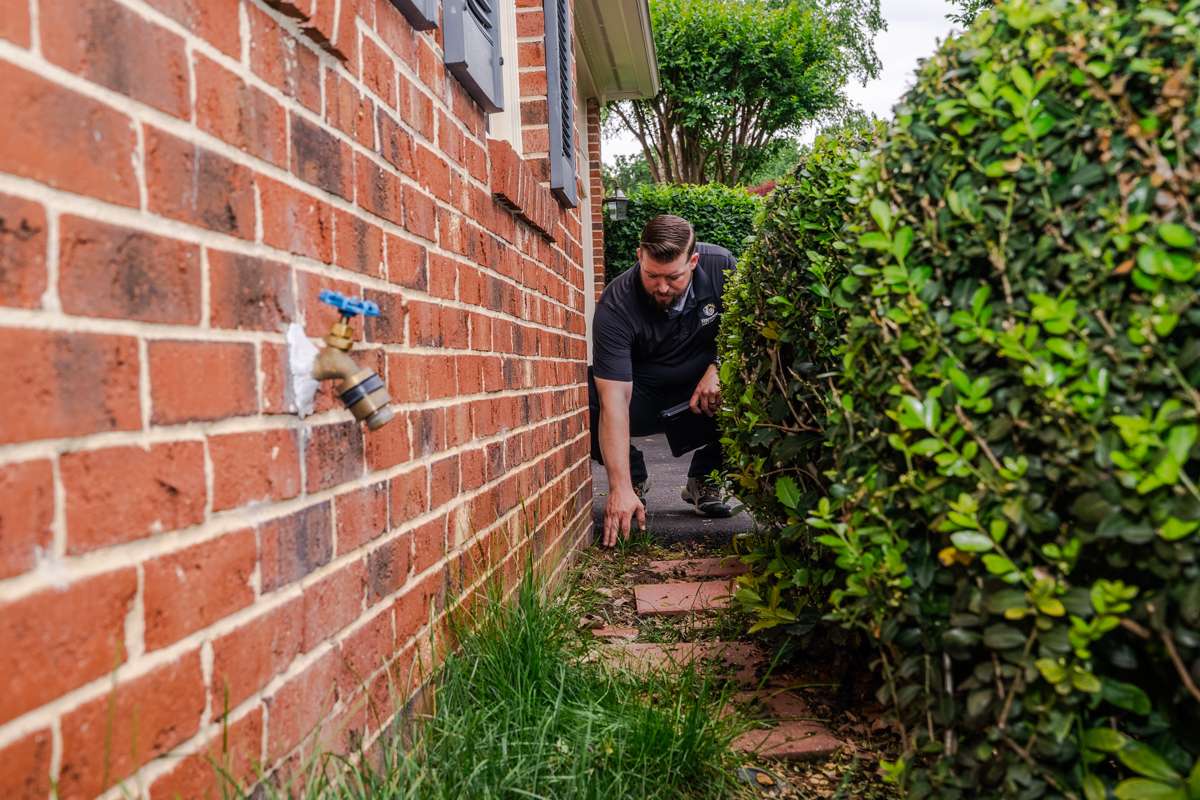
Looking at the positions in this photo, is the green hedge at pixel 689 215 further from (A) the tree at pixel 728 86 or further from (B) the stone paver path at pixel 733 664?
(B) the stone paver path at pixel 733 664

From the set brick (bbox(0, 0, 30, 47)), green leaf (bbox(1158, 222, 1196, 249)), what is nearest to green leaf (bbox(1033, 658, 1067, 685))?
green leaf (bbox(1158, 222, 1196, 249))

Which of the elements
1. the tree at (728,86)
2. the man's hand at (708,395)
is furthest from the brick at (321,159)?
the tree at (728,86)

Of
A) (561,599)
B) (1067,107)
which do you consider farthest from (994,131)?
(561,599)

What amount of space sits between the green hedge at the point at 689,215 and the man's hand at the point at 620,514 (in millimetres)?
7261

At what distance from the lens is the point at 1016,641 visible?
1.14 metres

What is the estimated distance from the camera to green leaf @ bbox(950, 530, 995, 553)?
45.3 inches

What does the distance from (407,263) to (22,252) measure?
1026 mm

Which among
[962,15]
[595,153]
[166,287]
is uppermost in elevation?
[962,15]

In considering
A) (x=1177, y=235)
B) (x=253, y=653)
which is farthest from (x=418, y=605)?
(x=1177, y=235)

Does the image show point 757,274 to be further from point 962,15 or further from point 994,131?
point 962,15

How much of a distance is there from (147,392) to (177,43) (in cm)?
42

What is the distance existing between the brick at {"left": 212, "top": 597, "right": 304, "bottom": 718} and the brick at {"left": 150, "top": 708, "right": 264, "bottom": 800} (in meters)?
0.03

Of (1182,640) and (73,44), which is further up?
(73,44)

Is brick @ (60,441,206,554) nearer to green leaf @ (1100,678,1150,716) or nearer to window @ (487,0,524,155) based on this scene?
green leaf @ (1100,678,1150,716)
